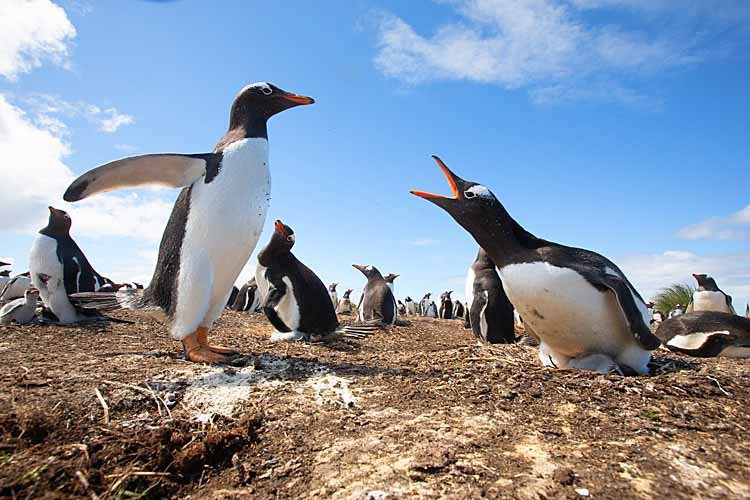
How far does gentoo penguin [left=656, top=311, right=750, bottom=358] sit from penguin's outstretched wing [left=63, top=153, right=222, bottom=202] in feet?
19.5

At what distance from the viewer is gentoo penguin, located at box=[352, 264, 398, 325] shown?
10789mm

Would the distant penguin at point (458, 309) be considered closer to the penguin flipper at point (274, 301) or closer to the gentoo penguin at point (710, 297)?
the gentoo penguin at point (710, 297)

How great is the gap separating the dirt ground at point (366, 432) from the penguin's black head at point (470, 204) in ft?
3.99

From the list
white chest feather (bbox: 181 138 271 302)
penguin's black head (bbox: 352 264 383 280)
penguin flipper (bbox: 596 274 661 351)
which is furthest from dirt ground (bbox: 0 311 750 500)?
penguin's black head (bbox: 352 264 383 280)

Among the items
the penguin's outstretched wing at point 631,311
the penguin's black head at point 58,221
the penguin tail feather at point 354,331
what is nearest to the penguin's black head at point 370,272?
the penguin tail feather at point 354,331

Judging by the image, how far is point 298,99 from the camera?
436cm

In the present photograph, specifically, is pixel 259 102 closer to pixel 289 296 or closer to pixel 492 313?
pixel 289 296

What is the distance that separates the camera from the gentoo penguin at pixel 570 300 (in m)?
3.25

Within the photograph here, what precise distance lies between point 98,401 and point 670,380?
3.51 meters

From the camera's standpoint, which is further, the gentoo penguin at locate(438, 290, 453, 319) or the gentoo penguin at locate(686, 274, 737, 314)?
the gentoo penguin at locate(438, 290, 453, 319)

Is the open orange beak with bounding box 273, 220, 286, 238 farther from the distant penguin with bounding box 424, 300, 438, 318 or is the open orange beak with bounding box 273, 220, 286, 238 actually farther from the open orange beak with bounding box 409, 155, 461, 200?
the distant penguin with bounding box 424, 300, 438, 318

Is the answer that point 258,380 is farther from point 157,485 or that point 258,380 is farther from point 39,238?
point 39,238

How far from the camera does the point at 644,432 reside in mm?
2139

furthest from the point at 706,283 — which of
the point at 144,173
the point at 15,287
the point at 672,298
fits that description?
the point at 15,287
